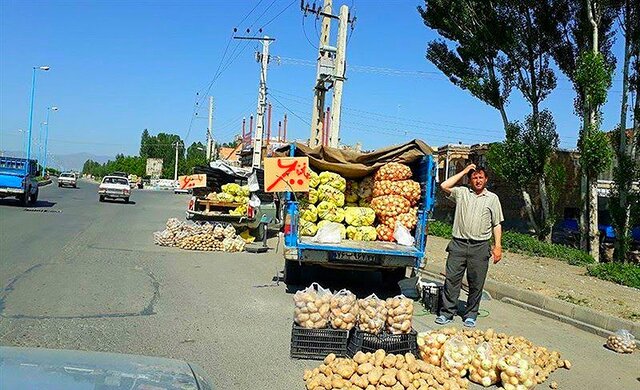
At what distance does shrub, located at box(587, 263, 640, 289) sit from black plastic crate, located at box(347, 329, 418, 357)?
830cm

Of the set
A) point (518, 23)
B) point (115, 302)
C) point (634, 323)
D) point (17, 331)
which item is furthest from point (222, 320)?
point (518, 23)

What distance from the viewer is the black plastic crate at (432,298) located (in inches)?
355

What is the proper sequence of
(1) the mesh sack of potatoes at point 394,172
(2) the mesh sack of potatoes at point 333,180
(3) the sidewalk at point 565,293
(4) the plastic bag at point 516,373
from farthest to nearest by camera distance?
(2) the mesh sack of potatoes at point 333,180
(1) the mesh sack of potatoes at point 394,172
(3) the sidewalk at point 565,293
(4) the plastic bag at point 516,373

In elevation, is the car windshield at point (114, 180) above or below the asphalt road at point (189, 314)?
above

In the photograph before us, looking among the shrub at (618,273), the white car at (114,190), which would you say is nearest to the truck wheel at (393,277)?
the shrub at (618,273)

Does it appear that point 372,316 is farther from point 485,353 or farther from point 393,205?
point 393,205

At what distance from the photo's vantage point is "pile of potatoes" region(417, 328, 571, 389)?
6.00m

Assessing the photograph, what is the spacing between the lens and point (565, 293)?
36.2 ft

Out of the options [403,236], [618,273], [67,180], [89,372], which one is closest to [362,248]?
[403,236]

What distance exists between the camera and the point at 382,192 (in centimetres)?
1045

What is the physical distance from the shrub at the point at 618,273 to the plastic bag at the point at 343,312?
865cm

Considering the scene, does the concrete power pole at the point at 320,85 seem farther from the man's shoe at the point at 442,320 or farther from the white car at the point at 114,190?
the white car at the point at 114,190

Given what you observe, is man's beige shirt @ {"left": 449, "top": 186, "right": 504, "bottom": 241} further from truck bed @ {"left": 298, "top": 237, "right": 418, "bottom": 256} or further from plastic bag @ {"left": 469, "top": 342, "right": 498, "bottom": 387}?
plastic bag @ {"left": 469, "top": 342, "right": 498, "bottom": 387}

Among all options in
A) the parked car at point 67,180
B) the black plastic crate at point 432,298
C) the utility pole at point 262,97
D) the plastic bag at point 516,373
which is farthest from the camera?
the parked car at point 67,180
